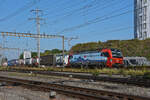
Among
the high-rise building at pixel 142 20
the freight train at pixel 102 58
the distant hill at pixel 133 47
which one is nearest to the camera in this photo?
the freight train at pixel 102 58

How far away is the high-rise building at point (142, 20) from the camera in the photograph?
54.0 m

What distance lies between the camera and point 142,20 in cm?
5550

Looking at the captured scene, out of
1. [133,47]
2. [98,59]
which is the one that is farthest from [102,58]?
[133,47]

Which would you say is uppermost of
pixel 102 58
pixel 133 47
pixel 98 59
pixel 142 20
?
pixel 142 20

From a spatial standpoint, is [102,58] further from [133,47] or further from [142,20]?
[142,20]

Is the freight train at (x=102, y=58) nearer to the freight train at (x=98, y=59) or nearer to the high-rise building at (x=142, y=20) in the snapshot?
the freight train at (x=98, y=59)

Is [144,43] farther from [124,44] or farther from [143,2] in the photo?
[143,2]

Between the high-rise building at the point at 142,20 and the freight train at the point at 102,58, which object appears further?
the high-rise building at the point at 142,20

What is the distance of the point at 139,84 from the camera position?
39.0 ft

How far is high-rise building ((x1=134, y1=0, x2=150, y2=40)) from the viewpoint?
177 feet

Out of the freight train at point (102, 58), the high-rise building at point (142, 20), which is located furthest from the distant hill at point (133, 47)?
the freight train at point (102, 58)

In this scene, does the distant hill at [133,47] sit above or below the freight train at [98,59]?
above

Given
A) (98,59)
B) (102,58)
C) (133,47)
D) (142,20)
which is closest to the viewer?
(102,58)

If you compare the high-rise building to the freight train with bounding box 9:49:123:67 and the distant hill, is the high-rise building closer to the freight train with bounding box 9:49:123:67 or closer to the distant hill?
the distant hill
